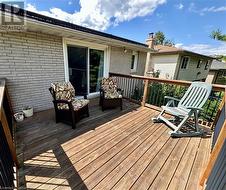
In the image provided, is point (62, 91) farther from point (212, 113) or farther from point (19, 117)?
point (212, 113)

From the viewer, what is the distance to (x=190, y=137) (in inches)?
104

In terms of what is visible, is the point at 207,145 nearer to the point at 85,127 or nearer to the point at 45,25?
the point at 85,127

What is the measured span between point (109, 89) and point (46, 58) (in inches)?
77.7

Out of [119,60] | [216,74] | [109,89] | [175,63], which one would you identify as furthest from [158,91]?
[216,74]

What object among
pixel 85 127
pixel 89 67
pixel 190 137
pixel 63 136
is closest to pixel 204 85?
pixel 190 137

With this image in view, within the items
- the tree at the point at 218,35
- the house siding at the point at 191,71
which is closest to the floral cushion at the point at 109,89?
the house siding at the point at 191,71

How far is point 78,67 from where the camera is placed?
14.2 feet

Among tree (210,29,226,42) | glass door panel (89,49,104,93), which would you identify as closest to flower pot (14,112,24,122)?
glass door panel (89,49,104,93)

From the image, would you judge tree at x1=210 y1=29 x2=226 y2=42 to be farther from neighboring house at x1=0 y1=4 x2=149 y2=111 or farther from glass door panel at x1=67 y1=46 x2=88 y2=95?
glass door panel at x1=67 y1=46 x2=88 y2=95

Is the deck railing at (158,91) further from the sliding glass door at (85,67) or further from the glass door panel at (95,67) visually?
the sliding glass door at (85,67)

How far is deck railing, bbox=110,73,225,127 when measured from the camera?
313 centimetres

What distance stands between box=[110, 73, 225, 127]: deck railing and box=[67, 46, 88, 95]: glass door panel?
49.0 inches

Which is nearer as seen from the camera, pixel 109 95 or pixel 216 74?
pixel 109 95

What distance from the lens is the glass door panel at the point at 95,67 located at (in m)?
4.60
